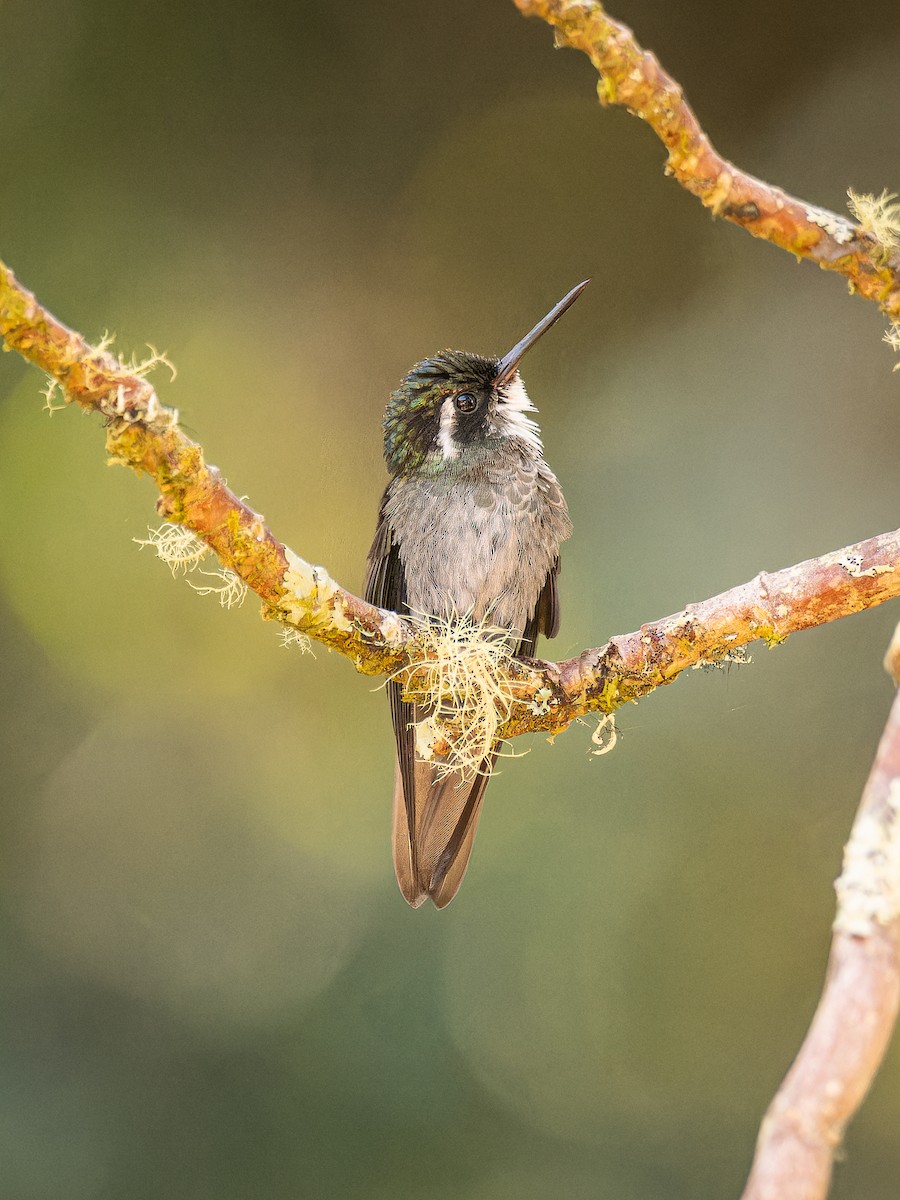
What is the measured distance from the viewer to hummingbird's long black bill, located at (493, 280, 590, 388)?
5.81ft

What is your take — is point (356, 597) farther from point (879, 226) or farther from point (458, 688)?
point (879, 226)

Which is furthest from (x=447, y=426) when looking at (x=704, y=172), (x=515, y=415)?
(x=704, y=172)

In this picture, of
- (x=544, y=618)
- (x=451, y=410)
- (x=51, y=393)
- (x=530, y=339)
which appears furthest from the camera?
(x=544, y=618)

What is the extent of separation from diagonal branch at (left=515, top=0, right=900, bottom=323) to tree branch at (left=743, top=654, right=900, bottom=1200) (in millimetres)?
754

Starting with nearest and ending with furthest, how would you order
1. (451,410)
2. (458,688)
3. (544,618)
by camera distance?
(458,688), (451,410), (544,618)

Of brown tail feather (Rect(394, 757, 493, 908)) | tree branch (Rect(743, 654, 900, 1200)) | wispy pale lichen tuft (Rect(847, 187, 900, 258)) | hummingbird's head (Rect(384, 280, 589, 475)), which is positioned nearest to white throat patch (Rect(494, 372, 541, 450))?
hummingbird's head (Rect(384, 280, 589, 475))

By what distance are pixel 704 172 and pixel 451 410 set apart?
0.86 m

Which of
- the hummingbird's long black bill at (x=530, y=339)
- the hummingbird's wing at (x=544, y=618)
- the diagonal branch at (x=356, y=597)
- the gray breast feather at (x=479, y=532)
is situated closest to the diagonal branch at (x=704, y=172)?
the diagonal branch at (x=356, y=597)

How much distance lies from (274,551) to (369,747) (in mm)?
903

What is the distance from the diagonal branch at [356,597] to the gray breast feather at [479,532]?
28 cm

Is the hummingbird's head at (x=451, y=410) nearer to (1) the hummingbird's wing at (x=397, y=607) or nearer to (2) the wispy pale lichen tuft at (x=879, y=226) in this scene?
(1) the hummingbird's wing at (x=397, y=607)

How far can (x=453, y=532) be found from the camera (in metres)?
1.87

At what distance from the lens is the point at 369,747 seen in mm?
2092

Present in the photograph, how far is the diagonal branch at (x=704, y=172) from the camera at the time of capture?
3.35 feet
